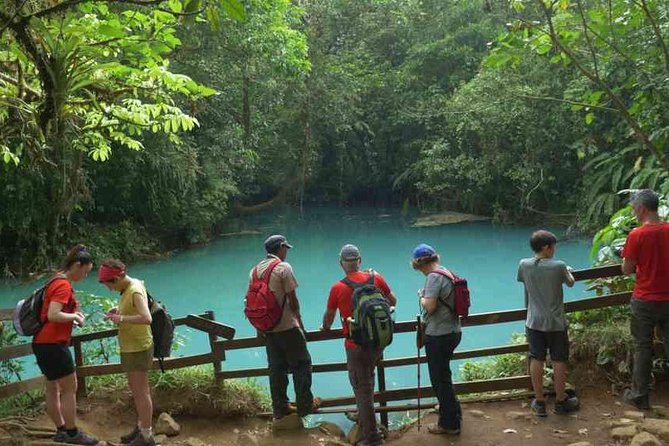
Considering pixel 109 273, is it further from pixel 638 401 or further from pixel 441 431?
pixel 638 401

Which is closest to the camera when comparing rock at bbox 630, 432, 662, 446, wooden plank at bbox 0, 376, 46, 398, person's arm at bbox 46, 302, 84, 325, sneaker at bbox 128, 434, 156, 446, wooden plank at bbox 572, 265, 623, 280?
rock at bbox 630, 432, 662, 446

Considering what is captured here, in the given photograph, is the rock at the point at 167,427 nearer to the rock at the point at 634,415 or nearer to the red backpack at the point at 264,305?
the red backpack at the point at 264,305

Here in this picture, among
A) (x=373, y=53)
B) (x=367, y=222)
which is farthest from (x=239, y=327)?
(x=373, y=53)

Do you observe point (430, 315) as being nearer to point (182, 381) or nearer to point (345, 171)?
point (182, 381)

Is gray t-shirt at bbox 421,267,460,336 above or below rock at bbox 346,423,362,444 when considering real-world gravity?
above

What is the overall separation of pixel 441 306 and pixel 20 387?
318cm

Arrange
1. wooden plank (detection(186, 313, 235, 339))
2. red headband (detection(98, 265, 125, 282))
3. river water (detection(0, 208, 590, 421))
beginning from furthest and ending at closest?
river water (detection(0, 208, 590, 421)) → wooden plank (detection(186, 313, 235, 339)) → red headband (detection(98, 265, 125, 282))

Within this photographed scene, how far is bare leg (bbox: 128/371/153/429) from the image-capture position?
4156mm

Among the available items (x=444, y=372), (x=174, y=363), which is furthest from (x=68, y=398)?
(x=444, y=372)

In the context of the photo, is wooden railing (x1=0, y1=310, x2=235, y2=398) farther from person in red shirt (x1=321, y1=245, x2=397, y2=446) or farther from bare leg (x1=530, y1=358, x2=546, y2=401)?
bare leg (x1=530, y1=358, x2=546, y2=401)

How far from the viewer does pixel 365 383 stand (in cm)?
422

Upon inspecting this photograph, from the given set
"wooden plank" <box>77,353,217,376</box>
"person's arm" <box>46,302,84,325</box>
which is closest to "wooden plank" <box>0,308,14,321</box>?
"wooden plank" <box>77,353,217,376</box>

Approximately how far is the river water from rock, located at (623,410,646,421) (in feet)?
11.7

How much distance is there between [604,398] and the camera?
4.77m
